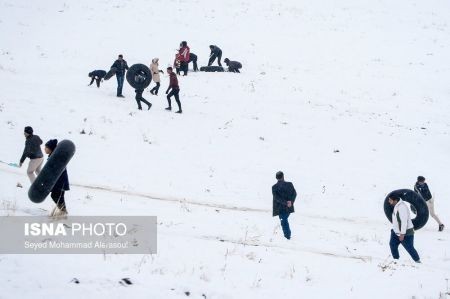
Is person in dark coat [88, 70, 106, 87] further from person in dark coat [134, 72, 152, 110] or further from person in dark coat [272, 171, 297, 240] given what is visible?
person in dark coat [272, 171, 297, 240]

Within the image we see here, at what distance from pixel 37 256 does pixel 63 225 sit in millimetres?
1313

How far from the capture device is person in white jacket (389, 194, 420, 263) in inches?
341

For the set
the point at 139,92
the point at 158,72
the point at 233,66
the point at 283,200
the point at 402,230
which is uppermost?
the point at 233,66

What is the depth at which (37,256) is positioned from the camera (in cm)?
629

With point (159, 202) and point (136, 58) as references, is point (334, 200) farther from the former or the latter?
point (136, 58)

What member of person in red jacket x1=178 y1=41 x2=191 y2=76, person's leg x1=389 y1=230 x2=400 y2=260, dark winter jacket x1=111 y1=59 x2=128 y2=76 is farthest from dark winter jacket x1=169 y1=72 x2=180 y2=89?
person's leg x1=389 y1=230 x2=400 y2=260

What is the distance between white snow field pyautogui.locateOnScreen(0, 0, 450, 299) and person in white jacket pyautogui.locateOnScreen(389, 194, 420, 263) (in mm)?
263

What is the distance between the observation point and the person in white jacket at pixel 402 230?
8.66m

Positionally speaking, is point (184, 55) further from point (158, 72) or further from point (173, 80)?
point (173, 80)

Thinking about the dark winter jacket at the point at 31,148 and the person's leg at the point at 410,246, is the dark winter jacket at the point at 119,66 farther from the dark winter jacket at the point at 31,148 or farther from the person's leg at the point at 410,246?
the person's leg at the point at 410,246

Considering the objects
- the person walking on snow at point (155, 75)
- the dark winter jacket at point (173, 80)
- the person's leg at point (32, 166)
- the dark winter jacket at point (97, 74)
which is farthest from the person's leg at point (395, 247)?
the dark winter jacket at point (97, 74)

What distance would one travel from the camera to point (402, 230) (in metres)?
8.66

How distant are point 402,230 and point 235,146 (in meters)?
8.01

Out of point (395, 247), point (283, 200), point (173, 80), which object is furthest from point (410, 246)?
point (173, 80)
